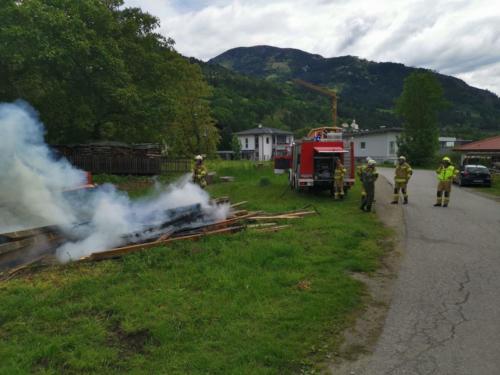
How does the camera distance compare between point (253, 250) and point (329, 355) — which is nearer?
point (329, 355)

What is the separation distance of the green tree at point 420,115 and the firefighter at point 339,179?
Result: 1360 inches

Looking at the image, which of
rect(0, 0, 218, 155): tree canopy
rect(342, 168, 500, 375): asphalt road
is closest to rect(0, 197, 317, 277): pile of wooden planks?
rect(342, 168, 500, 375): asphalt road

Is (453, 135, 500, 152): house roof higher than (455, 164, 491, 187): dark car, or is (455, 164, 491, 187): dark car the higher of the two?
(453, 135, 500, 152): house roof

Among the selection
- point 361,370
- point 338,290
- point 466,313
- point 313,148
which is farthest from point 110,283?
point 313,148

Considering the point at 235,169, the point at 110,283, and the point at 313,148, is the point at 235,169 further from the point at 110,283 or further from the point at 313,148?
the point at 110,283

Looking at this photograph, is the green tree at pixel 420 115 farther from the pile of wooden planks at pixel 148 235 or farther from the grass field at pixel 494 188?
the pile of wooden planks at pixel 148 235

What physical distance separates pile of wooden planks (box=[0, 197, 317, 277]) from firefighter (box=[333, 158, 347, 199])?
5009 millimetres

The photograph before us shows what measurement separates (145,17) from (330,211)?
2198cm

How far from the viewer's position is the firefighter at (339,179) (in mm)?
15852

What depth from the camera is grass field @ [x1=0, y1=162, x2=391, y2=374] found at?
4301 millimetres

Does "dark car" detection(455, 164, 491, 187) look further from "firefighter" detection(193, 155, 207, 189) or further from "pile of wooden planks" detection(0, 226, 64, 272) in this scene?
"pile of wooden planks" detection(0, 226, 64, 272)

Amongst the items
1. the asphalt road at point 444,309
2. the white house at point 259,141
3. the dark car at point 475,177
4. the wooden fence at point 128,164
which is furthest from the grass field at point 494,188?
the white house at point 259,141

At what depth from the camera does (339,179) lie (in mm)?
15922

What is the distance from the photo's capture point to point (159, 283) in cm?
655
